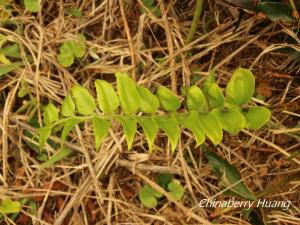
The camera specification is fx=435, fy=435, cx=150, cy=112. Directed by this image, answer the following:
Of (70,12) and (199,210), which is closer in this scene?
(199,210)

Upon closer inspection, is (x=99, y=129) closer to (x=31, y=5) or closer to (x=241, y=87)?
(x=241, y=87)

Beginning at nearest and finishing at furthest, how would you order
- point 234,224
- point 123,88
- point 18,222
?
1. point 123,88
2. point 234,224
3. point 18,222

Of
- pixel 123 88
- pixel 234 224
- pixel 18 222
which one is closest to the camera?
pixel 123 88

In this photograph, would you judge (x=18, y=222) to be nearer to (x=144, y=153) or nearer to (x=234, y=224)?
(x=144, y=153)

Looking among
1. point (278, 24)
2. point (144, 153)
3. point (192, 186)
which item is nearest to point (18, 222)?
point (144, 153)

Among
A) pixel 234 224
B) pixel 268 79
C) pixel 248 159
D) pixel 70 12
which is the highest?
pixel 70 12

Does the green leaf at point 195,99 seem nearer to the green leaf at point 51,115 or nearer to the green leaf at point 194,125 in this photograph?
the green leaf at point 194,125

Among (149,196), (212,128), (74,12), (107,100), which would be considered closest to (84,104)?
(107,100)

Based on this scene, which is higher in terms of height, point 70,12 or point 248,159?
point 70,12

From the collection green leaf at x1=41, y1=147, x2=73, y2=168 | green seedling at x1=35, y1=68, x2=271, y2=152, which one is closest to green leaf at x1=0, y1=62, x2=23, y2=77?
green leaf at x1=41, y1=147, x2=73, y2=168
